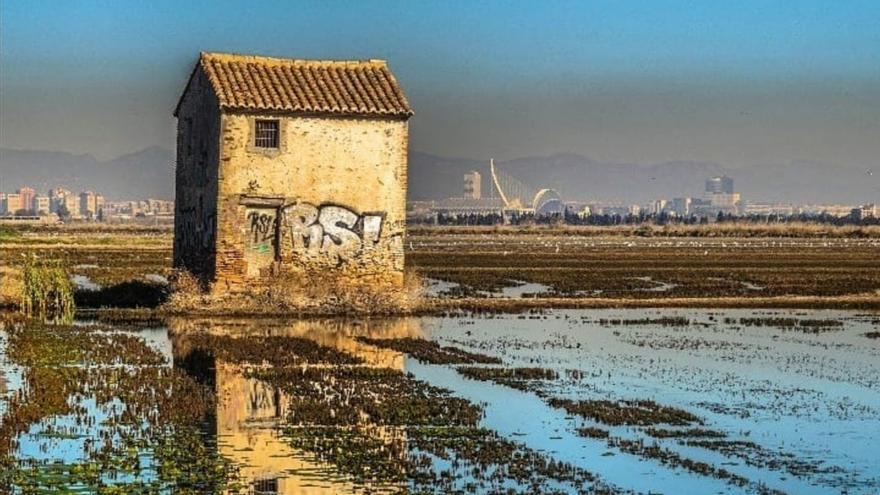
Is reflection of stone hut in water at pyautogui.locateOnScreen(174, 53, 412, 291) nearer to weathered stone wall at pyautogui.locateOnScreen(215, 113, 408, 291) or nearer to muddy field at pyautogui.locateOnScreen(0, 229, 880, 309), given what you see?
weathered stone wall at pyautogui.locateOnScreen(215, 113, 408, 291)

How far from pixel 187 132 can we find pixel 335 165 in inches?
248

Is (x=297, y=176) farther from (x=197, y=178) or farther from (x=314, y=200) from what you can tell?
(x=197, y=178)

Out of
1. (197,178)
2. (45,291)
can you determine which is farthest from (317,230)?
(45,291)

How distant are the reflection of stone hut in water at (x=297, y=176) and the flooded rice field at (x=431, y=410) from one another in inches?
174

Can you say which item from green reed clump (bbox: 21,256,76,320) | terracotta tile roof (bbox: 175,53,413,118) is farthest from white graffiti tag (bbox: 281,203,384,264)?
green reed clump (bbox: 21,256,76,320)

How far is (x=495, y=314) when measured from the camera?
36094 mm

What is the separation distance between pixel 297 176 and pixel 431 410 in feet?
56.8

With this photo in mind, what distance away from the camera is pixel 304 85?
36.5 m

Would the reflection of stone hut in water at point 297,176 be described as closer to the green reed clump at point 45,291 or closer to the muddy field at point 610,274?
the green reed clump at point 45,291

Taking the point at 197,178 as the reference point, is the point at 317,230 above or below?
below

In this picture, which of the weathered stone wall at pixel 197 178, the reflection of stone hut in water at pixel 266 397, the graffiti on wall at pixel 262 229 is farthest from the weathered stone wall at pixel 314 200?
the reflection of stone hut in water at pixel 266 397

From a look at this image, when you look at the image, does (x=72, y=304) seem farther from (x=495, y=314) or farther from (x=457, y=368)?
(x=457, y=368)

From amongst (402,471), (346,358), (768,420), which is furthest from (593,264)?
(402,471)

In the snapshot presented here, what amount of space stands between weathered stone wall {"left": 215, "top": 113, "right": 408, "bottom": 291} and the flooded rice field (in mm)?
4357
